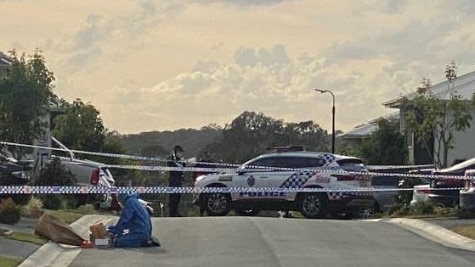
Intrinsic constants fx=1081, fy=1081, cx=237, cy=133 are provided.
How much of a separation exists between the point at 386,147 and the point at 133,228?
3975 cm

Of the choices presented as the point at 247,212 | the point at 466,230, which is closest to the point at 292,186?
the point at 247,212

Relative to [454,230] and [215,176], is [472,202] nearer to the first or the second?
[454,230]

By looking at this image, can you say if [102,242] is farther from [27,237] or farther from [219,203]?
[219,203]

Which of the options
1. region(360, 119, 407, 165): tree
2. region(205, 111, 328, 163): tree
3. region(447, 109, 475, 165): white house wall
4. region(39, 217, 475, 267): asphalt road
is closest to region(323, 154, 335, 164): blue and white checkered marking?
region(39, 217, 475, 267): asphalt road

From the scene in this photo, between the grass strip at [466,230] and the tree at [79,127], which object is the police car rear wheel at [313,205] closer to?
the grass strip at [466,230]

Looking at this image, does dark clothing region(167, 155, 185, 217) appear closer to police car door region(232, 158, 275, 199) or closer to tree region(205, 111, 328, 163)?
police car door region(232, 158, 275, 199)

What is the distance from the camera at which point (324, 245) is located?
55.8 feet

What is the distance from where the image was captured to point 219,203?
2656 cm

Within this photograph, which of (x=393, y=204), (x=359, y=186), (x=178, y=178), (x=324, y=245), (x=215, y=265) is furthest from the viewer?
(x=393, y=204)

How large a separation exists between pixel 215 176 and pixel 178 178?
1.43 meters

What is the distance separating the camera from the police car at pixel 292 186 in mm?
25234

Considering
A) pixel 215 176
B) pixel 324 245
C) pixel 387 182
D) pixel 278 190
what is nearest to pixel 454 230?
pixel 324 245

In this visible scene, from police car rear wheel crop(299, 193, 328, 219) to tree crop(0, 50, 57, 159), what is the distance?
9304 mm

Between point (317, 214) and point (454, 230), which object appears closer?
point (454, 230)
